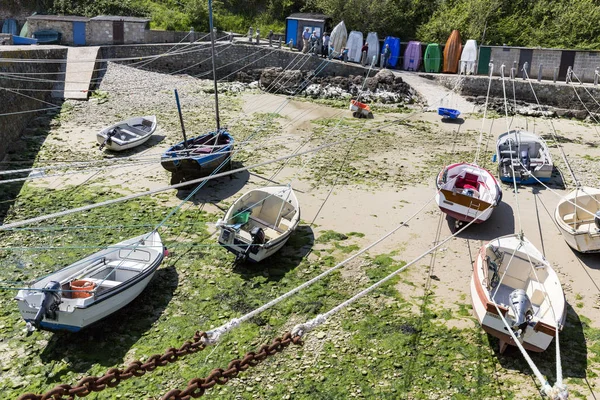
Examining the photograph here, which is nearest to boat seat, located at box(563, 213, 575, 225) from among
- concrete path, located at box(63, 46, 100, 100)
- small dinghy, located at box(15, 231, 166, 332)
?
small dinghy, located at box(15, 231, 166, 332)

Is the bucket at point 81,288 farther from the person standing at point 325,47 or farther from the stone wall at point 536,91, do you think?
the person standing at point 325,47

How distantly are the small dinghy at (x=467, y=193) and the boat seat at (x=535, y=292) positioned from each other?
3.35 meters

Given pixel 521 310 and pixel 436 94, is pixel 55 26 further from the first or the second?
pixel 521 310

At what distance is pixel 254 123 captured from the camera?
24812mm

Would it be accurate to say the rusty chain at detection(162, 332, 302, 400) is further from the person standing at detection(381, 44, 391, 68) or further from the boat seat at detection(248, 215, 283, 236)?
the person standing at detection(381, 44, 391, 68)

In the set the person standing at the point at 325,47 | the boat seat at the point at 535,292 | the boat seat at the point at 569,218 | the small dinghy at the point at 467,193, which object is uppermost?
the person standing at the point at 325,47

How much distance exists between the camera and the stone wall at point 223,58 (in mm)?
32469

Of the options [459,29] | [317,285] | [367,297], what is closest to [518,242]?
[367,297]

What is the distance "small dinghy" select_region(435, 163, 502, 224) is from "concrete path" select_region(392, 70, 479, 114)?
11076mm

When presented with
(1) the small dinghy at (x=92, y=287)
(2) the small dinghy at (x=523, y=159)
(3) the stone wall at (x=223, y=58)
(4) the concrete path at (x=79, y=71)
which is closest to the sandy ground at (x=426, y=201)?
(2) the small dinghy at (x=523, y=159)

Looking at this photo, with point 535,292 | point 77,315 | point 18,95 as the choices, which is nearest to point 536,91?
point 535,292

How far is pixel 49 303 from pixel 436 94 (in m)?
23.8

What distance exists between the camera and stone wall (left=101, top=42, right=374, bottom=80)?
32469mm

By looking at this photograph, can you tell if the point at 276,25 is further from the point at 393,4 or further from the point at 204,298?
the point at 204,298
